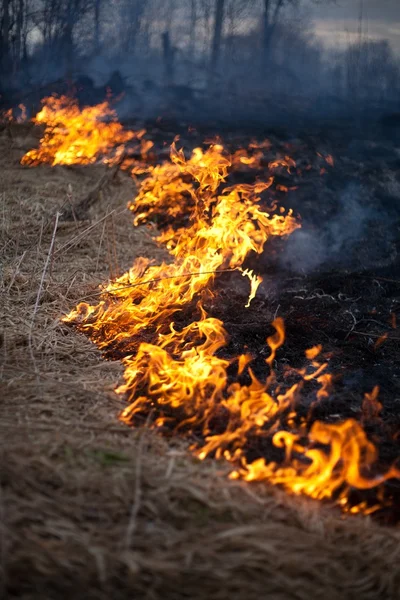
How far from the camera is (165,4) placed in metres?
16.2

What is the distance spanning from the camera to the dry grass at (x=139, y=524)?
1.92 metres

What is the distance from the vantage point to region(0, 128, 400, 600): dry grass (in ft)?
6.31

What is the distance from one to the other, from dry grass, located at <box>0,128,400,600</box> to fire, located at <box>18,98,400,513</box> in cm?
16

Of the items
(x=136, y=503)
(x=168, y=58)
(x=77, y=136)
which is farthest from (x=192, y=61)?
(x=136, y=503)

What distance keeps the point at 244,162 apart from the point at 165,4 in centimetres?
1099

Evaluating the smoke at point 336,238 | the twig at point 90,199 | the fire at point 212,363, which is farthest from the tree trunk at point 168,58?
the smoke at point 336,238

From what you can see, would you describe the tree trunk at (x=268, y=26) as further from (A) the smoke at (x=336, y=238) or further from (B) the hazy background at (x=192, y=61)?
(A) the smoke at (x=336, y=238)

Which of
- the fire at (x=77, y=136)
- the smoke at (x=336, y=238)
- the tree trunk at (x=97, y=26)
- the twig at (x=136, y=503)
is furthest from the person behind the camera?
the tree trunk at (x=97, y=26)

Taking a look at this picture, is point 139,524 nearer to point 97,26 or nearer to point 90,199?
point 90,199

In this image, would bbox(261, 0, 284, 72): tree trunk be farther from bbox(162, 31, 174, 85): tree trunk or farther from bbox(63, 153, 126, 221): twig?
bbox(63, 153, 126, 221): twig

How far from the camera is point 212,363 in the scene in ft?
10.8

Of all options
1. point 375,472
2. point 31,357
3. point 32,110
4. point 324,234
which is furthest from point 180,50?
point 375,472

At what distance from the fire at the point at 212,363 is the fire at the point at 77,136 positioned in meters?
1.18

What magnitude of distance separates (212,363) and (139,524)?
1282mm
